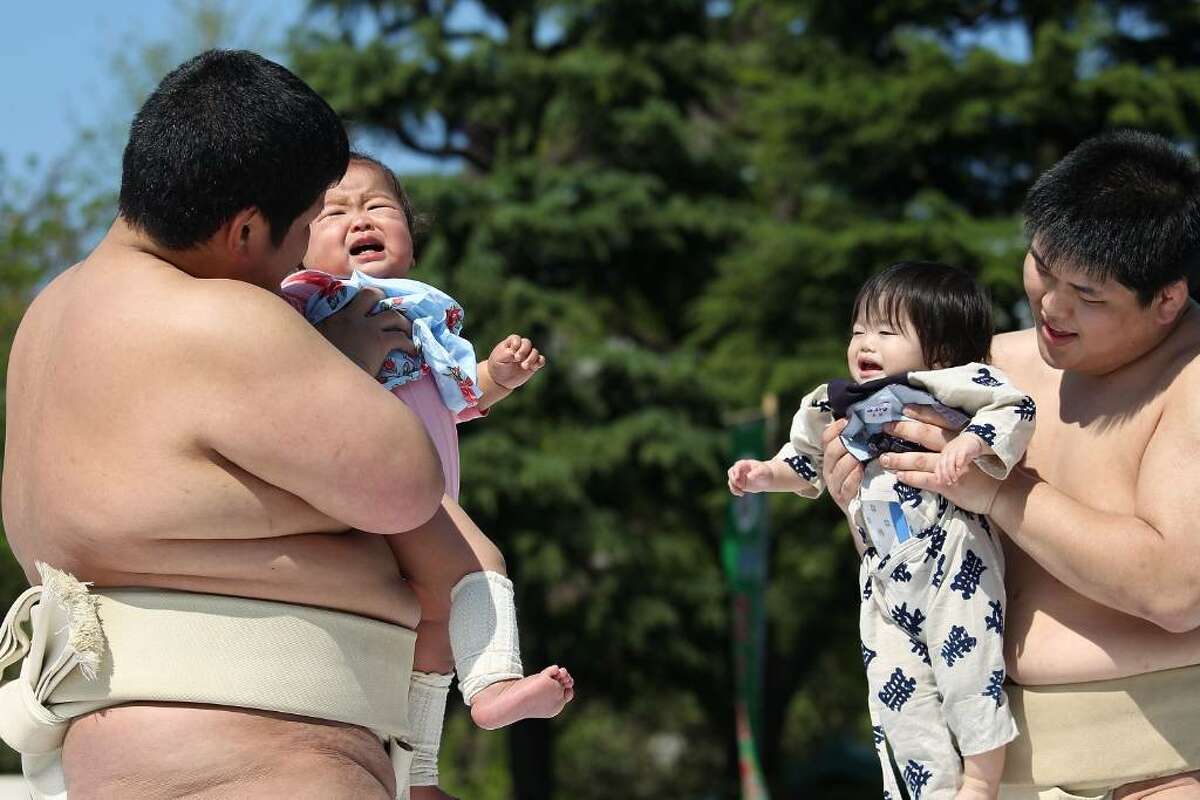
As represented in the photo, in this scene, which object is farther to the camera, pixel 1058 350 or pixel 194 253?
pixel 1058 350

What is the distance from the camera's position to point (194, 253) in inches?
80.7

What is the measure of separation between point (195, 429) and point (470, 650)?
2.00 feet

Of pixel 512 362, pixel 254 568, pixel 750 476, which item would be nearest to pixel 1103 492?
pixel 750 476

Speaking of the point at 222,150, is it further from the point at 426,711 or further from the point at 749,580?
the point at 749,580

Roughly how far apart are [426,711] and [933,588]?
0.86m

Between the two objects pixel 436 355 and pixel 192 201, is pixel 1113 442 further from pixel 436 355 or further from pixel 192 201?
pixel 192 201

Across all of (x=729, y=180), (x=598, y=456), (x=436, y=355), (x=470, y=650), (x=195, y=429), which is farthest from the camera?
(x=729, y=180)

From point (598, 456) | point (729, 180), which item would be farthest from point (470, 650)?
point (729, 180)

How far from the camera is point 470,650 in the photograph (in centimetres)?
231

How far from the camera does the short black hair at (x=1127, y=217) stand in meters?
2.28

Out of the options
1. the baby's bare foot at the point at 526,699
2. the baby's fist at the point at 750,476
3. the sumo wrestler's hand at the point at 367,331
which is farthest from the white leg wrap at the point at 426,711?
the baby's fist at the point at 750,476

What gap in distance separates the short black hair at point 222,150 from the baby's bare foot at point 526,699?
0.75 metres

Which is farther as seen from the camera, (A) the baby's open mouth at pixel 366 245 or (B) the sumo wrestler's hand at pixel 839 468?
(A) the baby's open mouth at pixel 366 245

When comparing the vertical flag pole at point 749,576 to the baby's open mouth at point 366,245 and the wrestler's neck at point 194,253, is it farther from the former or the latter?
the wrestler's neck at point 194,253
